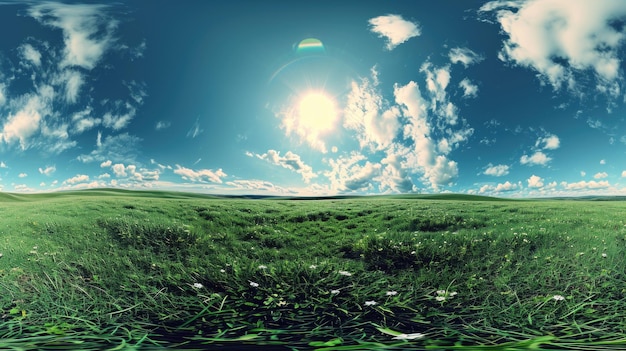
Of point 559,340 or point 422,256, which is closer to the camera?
point 559,340

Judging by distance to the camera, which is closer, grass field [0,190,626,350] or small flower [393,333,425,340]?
small flower [393,333,425,340]

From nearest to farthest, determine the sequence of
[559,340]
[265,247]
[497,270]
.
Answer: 1. [559,340]
2. [497,270]
3. [265,247]

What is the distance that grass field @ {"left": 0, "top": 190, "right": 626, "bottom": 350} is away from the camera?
12.5 ft

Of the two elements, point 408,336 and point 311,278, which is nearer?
point 408,336

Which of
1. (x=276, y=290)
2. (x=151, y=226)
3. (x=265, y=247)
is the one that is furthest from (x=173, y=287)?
(x=151, y=226)

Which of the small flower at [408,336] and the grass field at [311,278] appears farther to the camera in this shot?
the grass field at [311,278]

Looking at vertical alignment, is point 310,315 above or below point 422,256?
below

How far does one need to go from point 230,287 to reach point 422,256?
302cm

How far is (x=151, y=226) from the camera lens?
A: 7262mm

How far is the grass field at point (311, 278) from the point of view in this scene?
12.5 feet

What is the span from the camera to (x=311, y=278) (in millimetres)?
5371

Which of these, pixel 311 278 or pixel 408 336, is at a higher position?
pixel 311 278

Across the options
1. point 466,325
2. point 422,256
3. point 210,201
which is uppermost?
point 210,201

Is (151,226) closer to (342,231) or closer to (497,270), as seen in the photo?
(342,231)
